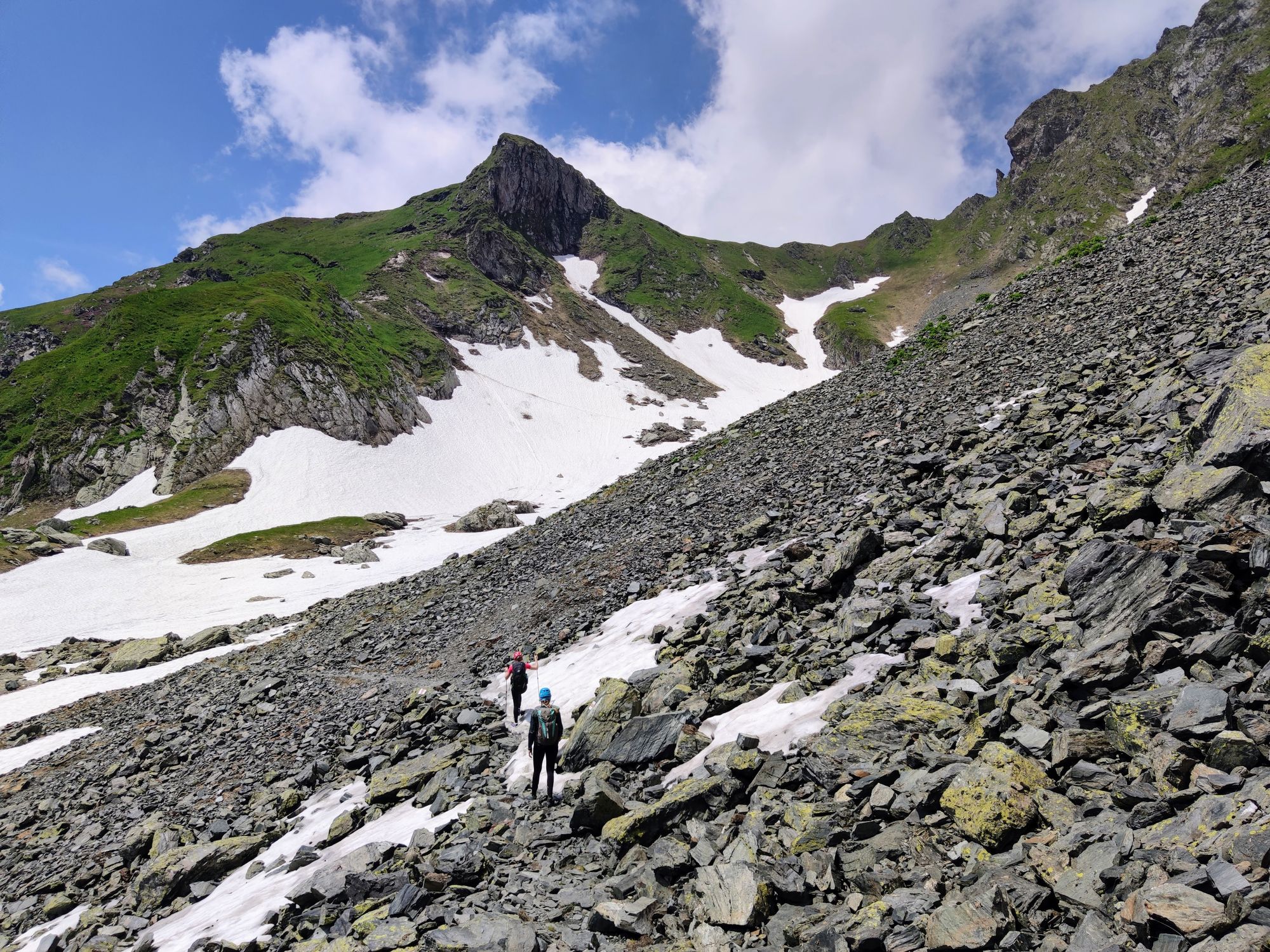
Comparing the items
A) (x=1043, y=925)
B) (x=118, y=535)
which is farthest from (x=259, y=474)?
(x=1043, y=925)

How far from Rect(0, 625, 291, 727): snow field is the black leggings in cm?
2814

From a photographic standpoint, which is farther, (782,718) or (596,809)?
(782,718)

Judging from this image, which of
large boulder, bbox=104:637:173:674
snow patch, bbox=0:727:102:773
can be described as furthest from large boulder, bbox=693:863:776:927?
large boulder, bbox=104:637:173:674

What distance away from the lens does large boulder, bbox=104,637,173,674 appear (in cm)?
3222

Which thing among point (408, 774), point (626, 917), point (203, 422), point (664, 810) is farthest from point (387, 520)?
point (626, 917)

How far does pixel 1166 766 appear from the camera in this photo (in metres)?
5.64

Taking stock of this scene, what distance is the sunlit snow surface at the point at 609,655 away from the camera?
15.1 metres

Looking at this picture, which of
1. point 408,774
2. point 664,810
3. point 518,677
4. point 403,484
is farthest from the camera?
point 403,484

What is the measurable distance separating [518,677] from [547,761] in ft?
16.0

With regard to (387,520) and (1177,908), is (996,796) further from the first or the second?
(387,520)

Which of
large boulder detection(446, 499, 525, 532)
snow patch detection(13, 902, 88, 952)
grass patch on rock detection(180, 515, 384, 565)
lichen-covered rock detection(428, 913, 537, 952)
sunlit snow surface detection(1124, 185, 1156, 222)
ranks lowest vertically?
snow patch detection(13, 902, 88, 952)

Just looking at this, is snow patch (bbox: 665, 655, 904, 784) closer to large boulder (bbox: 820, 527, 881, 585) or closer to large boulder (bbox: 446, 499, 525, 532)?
large boulder (bbox: 820, 527, 881, 585)

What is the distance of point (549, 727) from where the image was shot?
10.8 m

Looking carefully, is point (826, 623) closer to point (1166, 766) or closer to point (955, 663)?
point (955, 663)
